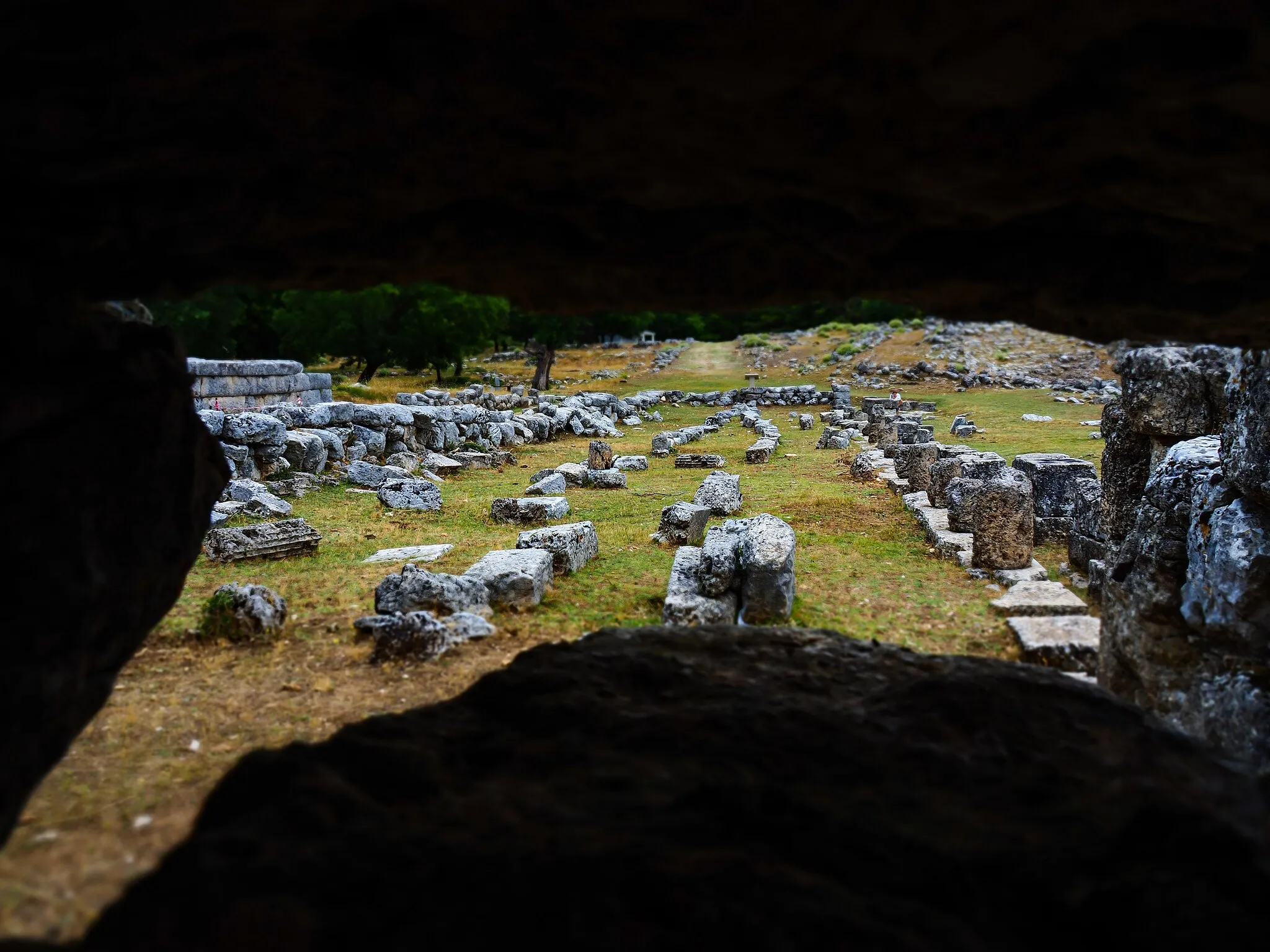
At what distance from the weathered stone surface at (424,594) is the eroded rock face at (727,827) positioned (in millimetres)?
3704

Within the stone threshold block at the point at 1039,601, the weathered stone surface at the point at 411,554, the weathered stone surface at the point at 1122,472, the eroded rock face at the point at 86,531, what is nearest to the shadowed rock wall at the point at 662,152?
the eroded rock face at the point at 86,531

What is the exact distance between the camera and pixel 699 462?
16.9 metres

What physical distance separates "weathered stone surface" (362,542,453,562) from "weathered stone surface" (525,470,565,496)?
3479 millimetres

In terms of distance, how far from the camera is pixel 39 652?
2295 millimetres

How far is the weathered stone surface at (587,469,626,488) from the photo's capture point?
560 inches

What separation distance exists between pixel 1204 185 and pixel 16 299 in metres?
3.16

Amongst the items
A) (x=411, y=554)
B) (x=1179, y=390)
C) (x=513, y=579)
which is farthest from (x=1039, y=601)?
(x=411, y=554)

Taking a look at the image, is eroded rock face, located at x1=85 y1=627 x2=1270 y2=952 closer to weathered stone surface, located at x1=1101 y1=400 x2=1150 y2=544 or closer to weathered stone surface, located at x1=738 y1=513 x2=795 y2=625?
weathered stone surface, located at x1=738 y1=513 x2=795 y2=625

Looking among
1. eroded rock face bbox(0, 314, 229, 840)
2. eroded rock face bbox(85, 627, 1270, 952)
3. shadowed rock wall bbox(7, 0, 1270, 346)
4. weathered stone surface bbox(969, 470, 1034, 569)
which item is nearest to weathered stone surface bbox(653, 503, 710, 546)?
weathered stone surface bbox(969, 470, 1034, 569)

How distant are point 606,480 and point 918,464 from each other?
5200 millimetres

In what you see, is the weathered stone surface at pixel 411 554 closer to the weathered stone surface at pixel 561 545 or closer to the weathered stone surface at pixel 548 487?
the weathered stone surface at pixel 561 545

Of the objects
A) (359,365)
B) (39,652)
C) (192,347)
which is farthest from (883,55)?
(359,365)

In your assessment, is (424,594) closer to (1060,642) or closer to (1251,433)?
(1060,642)

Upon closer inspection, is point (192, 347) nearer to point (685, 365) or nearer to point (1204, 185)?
point (685, 365)
